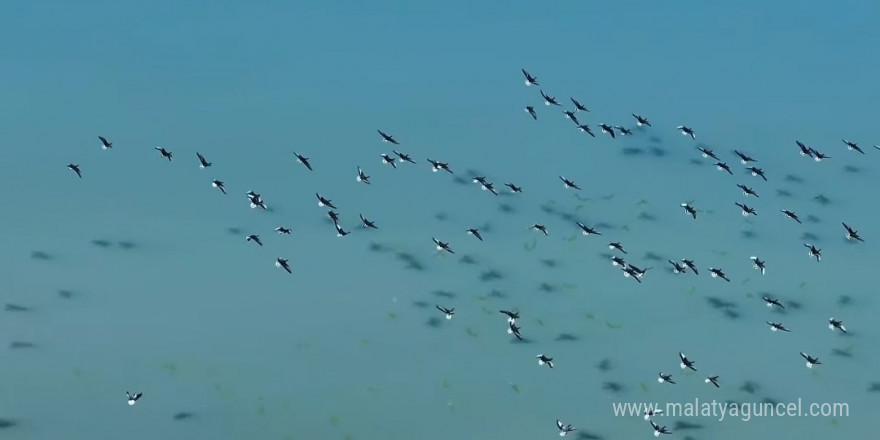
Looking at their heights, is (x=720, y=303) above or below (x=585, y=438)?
above

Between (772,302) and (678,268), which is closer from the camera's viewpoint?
(772,302)

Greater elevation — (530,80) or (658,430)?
(530,80)

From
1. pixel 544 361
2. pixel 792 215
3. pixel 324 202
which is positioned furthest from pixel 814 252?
pixel 324 202

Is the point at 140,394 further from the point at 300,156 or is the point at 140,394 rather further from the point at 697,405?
the point at 697,405

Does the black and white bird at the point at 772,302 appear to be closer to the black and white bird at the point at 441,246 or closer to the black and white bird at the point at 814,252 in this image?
the black and white bird at the point at 814,252

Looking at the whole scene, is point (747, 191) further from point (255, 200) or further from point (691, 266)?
point (255, 200)

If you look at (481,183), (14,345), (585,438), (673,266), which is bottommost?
(585,438)

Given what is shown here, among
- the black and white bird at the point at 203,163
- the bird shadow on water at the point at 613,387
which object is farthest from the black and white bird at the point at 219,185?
the bird shadow on water at the point at 613,387

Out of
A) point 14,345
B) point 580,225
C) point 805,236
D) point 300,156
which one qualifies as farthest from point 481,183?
point 14,345

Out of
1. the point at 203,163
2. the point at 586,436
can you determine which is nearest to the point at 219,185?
the point at 203,163

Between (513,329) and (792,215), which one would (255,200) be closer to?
(513,329)

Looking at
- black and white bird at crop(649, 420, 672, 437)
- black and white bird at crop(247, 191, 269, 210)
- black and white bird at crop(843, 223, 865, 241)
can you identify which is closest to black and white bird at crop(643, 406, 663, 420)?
black and white bird at crop(649, 420, 672, 437)
